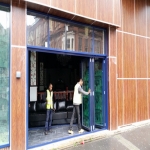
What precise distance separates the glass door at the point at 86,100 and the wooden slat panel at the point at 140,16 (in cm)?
293

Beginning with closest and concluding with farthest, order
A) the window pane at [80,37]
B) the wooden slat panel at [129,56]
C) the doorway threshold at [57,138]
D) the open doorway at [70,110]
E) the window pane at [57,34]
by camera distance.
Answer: the doorway threshold at [57,138] < the window pane at [57,34] < the window pane at [80,37] < the open doorway at [70,110] < the wooden slat panel at [129,56]

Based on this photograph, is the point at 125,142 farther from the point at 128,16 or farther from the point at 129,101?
the point at 128,16

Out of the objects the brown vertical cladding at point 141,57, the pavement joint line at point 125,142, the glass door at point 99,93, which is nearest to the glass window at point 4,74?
the glass door at point 99,93

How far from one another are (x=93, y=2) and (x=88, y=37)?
1.10 metres

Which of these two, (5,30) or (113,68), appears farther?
(113,68)

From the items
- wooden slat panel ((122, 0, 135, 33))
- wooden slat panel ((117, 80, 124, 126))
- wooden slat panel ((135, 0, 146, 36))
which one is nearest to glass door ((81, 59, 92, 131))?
wooden slat panel ((117, 80, 124, 126))

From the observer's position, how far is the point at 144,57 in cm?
709

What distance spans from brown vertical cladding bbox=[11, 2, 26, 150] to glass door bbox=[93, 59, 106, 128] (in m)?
2.80

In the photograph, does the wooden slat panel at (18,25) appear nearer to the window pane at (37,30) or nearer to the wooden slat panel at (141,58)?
the window pane at (37,30)

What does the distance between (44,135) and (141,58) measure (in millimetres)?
5021

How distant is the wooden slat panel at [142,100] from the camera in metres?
6.79

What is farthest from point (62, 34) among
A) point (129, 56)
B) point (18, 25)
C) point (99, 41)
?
point (129, 56)

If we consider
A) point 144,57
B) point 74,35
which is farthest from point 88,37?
point 144,57

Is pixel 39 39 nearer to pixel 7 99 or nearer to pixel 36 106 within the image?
pixel 7 99
